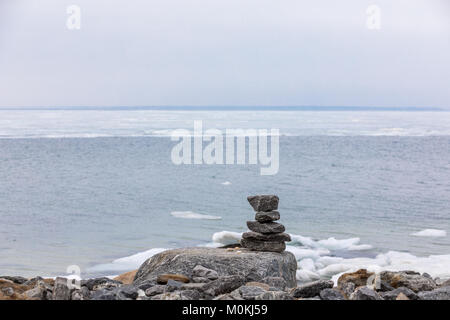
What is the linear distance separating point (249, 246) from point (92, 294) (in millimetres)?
3729

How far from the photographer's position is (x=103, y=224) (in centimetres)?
2112

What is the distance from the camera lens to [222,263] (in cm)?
804

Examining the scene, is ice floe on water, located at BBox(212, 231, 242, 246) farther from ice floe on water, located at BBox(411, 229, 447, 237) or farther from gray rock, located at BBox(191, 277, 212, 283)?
gray rock, located at BBox(191, 277, 212, 283)

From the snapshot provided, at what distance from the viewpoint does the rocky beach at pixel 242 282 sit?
5363 millimetres

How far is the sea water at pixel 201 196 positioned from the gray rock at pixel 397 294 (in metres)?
7.46

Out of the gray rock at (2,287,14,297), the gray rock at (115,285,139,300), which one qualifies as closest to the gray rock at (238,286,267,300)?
the gray rock at (115,285,139,300)

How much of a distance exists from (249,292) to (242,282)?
66cm

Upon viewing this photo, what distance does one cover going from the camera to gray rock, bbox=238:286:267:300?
17.3ft

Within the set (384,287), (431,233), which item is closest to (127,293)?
(384,287)

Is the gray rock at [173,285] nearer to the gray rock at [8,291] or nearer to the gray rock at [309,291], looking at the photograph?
the gray rock at [309,291]

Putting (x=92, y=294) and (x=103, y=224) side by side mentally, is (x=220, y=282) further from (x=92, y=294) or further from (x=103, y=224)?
(x=103, y=224)

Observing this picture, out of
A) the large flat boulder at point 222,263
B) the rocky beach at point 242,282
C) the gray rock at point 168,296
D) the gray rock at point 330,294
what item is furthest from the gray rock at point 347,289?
the large flat boulder at point 222,263

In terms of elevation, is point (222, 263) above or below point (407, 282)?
below

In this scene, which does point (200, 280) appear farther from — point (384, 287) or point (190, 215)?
point (190, 215)
